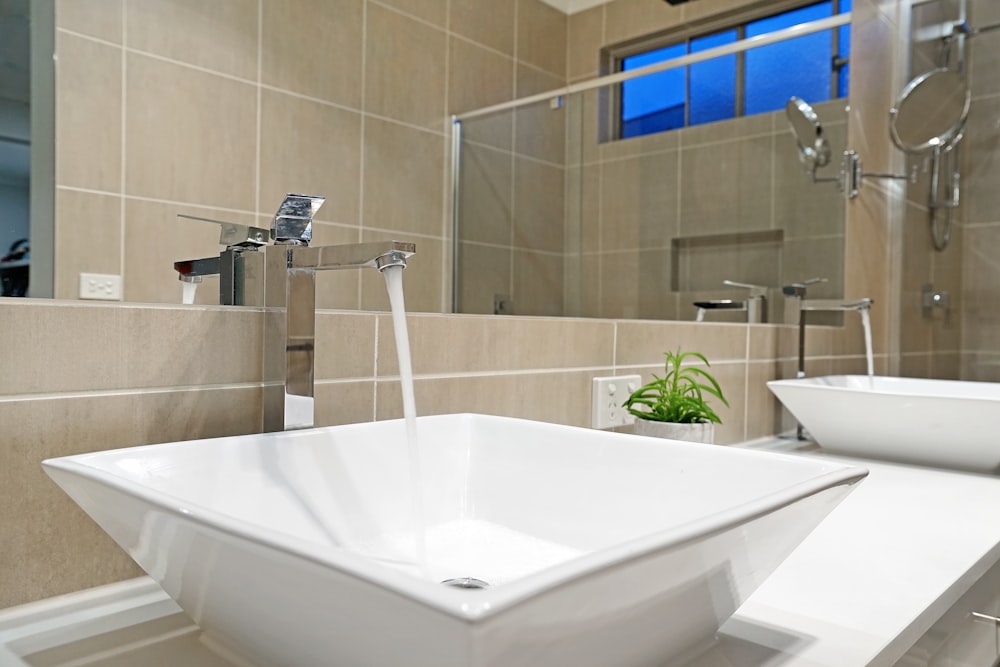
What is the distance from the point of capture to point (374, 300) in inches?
39.0

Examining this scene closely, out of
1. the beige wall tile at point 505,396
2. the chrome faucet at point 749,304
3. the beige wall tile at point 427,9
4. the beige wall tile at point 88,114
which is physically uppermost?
the beige wall tile at point 427,9

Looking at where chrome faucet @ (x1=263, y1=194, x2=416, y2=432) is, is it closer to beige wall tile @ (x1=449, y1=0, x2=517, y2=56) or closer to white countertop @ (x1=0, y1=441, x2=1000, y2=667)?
white countertop @ (x1=0, y1=441, x2=1000, y2=667)

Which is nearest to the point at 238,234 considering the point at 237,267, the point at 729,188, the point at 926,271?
the point at 237,267

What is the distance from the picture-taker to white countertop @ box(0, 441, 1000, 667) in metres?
0.59

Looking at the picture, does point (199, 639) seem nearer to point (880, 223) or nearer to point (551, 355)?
point (551, 355)

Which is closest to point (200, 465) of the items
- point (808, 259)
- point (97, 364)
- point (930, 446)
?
point (97, 364)

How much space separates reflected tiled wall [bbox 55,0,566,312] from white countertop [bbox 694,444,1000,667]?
58 cm

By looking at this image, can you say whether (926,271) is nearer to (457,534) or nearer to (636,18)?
(636,18)

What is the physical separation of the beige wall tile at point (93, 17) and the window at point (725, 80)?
108 cm

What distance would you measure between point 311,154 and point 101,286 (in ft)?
1.04

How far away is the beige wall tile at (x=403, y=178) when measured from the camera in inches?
41.4

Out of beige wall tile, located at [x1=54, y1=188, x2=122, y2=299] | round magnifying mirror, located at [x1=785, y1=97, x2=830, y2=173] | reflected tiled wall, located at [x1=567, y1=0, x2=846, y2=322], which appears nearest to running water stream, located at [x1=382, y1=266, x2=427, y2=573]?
beige wall tile, located at [x1=54, y1=188, x2=122, y2=299]

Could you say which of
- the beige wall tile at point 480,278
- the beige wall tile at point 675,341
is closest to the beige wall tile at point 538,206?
the beige wall tile at point 480,278

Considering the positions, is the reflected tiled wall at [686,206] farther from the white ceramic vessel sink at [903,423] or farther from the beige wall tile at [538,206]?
the white ceramic vessel sink at [903,423]
